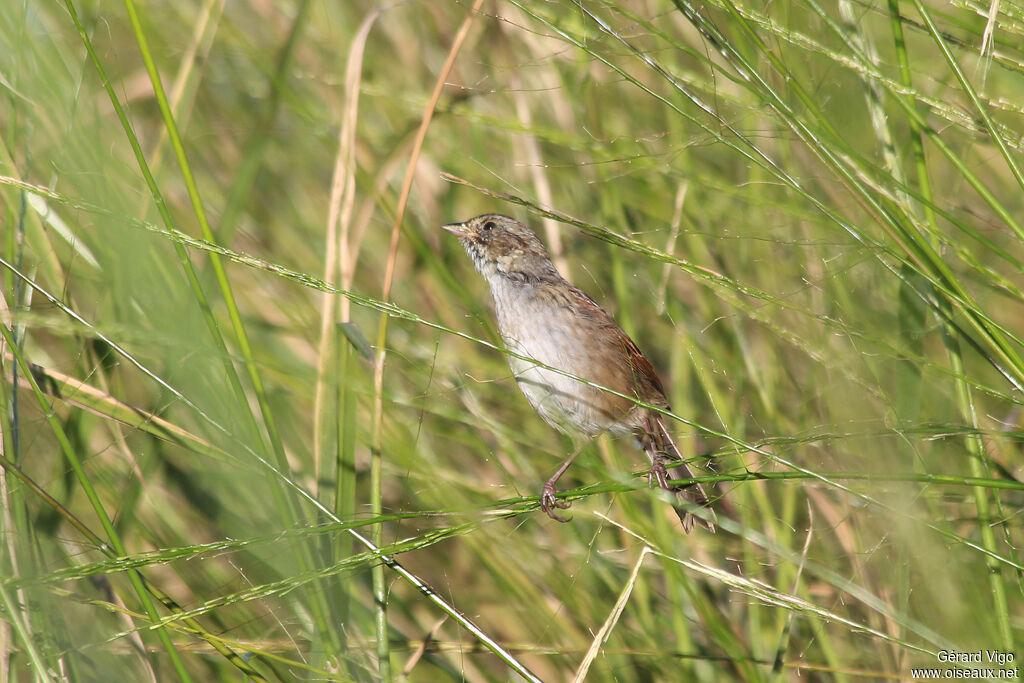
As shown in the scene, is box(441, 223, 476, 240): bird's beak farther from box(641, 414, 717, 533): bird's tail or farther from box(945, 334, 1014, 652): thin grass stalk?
box(945, 334, 1014, 652): thin grass stalk

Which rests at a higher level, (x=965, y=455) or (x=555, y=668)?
(x=965, y=455)

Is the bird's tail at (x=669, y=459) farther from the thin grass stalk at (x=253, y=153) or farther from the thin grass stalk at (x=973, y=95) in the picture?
the thin grass stalk at (x=253, y=153)

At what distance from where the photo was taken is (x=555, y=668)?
2.65 m

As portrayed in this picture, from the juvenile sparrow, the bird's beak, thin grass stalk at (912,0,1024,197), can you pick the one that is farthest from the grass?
the bird's beak

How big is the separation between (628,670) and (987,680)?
964mm

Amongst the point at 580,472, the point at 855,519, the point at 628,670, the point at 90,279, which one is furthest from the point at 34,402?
the point at 855,519

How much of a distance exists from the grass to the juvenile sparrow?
0.13m

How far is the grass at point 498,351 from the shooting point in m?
1.68

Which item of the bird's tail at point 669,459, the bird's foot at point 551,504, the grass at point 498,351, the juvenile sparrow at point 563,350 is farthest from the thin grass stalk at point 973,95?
the bird's foot at point 551,504

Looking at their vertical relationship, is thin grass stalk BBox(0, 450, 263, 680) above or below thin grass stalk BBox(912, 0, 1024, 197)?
below

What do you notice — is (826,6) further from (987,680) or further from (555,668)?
(555,668)

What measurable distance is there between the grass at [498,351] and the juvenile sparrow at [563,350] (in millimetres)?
126

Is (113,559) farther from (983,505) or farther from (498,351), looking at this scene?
(983,505)

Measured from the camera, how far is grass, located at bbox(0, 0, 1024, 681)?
1.68m
